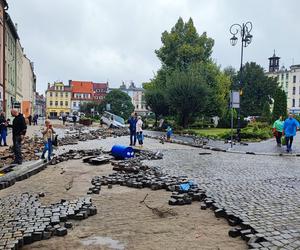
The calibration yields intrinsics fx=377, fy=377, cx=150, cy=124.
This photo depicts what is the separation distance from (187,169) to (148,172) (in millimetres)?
1950

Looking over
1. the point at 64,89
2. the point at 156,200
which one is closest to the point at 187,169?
the point at 156,200

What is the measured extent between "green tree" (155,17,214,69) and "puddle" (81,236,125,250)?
51252 mm

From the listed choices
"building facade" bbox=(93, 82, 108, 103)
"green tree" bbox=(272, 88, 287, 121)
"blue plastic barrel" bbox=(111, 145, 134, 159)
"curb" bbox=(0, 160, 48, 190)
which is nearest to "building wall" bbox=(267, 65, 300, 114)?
"green tree" bbox=(272, 88, 287, 121)

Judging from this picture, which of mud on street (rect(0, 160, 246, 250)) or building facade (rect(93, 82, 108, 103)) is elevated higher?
building facade (rect(93, 82, 108, 103))

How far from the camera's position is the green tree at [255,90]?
264 ft

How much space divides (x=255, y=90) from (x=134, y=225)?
260 feet

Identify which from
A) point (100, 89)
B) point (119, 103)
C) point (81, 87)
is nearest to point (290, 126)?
point (119, 103)

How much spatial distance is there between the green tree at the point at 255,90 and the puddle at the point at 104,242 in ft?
252

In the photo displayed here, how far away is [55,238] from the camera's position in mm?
5961

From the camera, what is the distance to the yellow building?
13738cm

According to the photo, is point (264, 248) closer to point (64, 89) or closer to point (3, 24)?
point (3, 24)

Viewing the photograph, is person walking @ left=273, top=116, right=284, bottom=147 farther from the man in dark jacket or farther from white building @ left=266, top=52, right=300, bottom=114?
white building @ left=266, top=52, right=300, bottom=114

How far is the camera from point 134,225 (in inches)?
262

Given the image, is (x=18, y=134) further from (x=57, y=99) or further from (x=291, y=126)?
(x=57, y=99)
